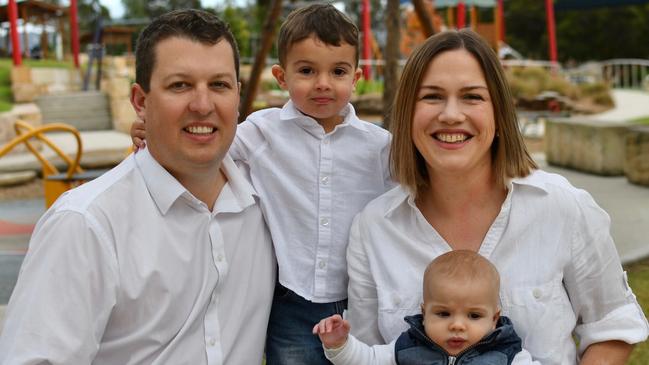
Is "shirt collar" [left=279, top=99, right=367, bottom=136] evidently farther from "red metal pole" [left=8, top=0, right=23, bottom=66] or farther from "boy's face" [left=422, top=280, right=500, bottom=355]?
"red metal pole" [left=8, top=0, right=23, bottom=66]

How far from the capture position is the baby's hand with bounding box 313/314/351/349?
7.43ft

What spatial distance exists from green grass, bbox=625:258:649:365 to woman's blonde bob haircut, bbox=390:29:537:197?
214cm

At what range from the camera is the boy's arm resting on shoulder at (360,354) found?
2.33 metres

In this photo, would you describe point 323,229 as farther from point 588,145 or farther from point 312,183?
point 588,145

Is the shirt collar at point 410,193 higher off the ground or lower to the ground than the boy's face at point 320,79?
lower

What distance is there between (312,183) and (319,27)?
54cm

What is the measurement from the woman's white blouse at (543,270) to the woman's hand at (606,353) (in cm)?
3

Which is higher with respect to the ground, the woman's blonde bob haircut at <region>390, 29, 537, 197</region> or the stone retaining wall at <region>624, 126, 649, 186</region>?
the woman's blonde bob haircut at <region>390, 29, 537, 197</region>

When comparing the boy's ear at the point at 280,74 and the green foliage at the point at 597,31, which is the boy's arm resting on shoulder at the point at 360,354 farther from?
the green foliage at the point at 597,31

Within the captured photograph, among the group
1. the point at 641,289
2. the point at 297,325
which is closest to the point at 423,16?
the point at 641,289

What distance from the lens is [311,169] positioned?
278 centimetres

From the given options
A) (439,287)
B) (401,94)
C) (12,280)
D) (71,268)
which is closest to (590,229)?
(439,287)

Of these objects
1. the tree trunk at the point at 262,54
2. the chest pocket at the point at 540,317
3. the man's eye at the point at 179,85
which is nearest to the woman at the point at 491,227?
the chest pocket at the point at 540,317

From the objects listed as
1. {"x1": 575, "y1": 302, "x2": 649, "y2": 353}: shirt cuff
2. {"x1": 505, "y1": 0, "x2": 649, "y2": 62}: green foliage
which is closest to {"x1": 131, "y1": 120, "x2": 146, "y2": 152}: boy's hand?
{"x1": 575, "y1": 302, "x2": 649, "y2": 353}: shirt cuff
